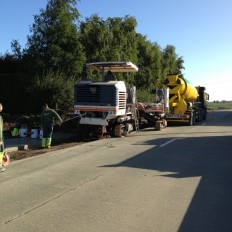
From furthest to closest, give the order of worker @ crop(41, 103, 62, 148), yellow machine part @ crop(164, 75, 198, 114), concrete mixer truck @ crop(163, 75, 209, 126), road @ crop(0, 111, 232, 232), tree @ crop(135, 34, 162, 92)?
tree @ crop(135, 34, 162, 92)
yellow machine part @ crop(164, 75, 198, 114)
concrete mixer truck @ crop(163, 75, 209, 126)
worker @ crop(41, 103, 62, 148)
road @ crop(0, 111, 232, 232)

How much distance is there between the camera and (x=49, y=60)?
25.5 meters

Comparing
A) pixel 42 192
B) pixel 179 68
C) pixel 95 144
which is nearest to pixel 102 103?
pixel 95 144

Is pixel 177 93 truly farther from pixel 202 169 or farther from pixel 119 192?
pixel 119 192

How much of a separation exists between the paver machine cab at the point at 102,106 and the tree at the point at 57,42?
610 centimetres

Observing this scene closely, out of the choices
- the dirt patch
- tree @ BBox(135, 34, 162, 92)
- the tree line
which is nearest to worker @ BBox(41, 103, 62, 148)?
the dirt patch

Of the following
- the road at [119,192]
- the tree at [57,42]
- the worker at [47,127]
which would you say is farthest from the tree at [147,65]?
the road at [119,192]

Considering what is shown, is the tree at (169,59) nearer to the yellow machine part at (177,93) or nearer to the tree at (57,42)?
the yellow machine part at (177,93)

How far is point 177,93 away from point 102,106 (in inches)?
461

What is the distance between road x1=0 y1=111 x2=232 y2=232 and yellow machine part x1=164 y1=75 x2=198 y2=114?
14777 mm

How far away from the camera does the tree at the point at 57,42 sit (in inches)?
996

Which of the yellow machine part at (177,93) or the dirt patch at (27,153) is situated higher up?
the yellow machine part at (177,93)

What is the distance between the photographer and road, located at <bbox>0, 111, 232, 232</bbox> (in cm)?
643

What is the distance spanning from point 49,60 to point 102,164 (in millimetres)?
14994

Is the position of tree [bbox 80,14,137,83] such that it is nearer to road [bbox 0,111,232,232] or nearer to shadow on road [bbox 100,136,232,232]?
shadow on road [bbox 100,136,232,232]
